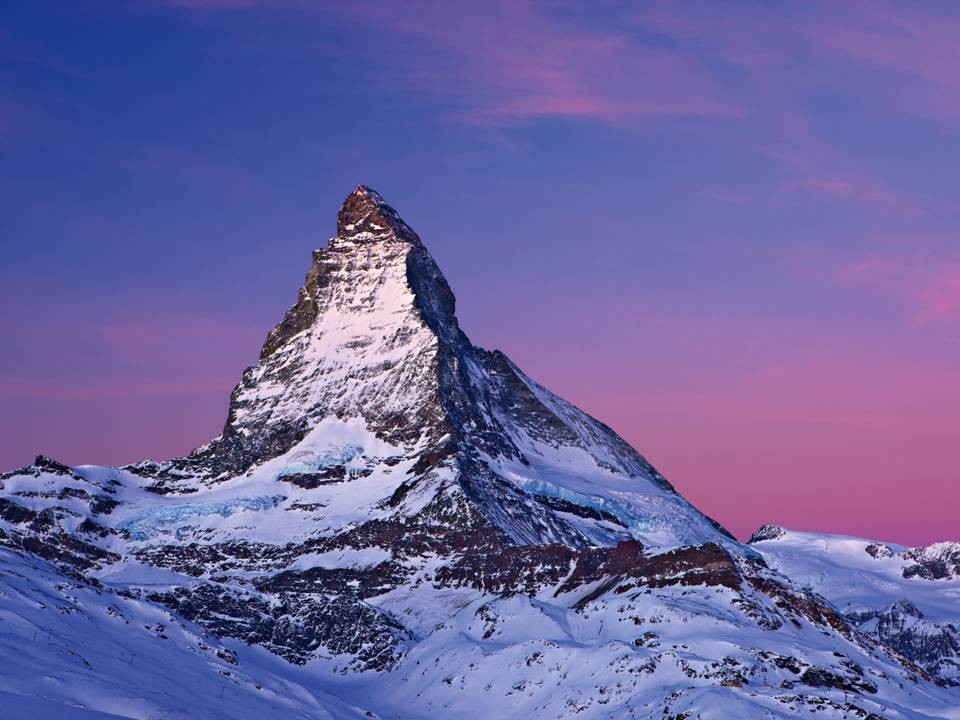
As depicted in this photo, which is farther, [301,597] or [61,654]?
[301,597]

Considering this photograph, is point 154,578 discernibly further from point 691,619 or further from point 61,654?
point 61,654

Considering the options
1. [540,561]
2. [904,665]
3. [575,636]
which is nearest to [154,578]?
[540,561]

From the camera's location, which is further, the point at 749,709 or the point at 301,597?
the point at 301,597

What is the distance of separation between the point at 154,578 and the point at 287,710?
4346 inches

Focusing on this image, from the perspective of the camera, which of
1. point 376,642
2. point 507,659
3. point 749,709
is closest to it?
point 749,709

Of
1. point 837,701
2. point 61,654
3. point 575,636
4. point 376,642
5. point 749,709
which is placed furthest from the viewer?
point 376,642

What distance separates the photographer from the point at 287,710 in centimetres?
8294

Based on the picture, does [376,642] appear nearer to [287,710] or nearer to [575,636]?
[575,636]

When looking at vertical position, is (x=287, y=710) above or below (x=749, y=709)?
below

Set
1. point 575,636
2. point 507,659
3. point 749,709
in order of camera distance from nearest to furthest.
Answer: point 749,709 → point 507,659 → point 575,636

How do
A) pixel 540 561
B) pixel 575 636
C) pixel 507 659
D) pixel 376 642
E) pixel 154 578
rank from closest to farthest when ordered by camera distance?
pixel 507 659, pixel 575 636, pixel 376 642, pixel 540 561, pixel 154 578

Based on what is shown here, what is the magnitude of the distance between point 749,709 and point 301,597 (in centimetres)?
9312

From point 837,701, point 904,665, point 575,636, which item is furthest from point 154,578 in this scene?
point 837,701

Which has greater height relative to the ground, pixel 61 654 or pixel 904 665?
pixel 904 665
